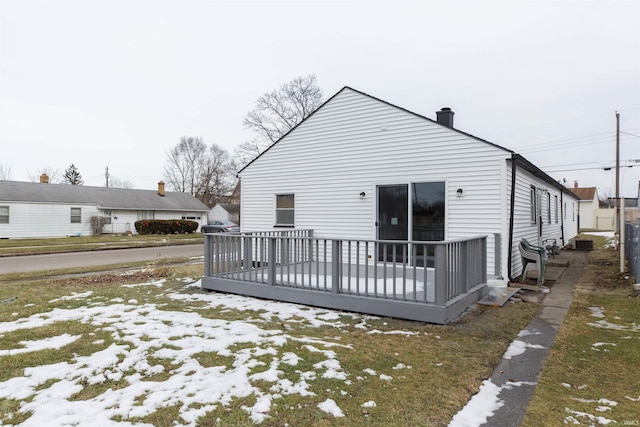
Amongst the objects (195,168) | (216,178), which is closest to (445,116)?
(216,178)

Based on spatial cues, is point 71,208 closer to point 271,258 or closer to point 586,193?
point 271,258

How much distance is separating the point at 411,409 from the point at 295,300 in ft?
11.7

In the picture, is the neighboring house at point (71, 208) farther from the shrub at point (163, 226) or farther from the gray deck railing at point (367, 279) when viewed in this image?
the gray deck railing at point (367, 279)

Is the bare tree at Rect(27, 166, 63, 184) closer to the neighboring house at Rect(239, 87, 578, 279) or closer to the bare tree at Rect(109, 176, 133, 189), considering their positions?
the bare tree at Rect(109, 176, 133, 189)

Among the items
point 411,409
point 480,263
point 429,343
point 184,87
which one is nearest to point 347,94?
point 480,263

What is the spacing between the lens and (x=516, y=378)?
329cm

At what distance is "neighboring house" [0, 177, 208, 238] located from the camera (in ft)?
76.5

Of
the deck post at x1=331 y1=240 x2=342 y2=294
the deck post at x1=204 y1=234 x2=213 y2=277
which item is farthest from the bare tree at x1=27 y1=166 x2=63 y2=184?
the deck post at x1=331 y1=240 x2=342 y2=294

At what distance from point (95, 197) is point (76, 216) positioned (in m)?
2.20

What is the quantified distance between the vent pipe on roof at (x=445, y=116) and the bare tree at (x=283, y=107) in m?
20.9

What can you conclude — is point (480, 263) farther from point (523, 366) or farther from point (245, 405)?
point (245, 405)

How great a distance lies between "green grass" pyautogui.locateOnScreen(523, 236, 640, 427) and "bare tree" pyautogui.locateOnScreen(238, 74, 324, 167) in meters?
25.5

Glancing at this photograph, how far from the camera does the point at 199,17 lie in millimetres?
10750

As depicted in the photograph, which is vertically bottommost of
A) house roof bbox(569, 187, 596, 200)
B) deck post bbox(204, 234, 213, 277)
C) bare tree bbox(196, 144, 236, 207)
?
deck post bbox(204, 234, 213, 277)
